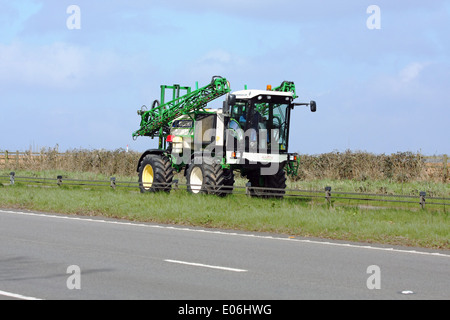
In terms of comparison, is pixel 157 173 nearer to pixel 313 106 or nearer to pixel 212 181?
pixel 212 181

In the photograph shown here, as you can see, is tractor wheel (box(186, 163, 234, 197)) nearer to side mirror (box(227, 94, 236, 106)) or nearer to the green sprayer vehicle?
the green sprayer vehicle

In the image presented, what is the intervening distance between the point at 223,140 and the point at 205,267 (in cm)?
1468

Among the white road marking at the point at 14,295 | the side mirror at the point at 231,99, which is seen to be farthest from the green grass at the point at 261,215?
the white road marking at the point at 14,295

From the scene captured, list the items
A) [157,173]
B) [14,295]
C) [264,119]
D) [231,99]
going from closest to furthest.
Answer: [14,295] → [231,99] → [264,119] → [157,173]

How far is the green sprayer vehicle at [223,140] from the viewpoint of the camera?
82.3 feet

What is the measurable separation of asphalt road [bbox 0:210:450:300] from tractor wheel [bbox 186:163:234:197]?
7.81m

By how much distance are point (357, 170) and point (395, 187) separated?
8001mm

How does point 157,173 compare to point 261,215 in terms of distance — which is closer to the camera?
point 261,215

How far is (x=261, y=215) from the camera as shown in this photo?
19.6 m

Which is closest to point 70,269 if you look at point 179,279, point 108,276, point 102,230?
point 108,276

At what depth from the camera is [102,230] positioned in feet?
58.0

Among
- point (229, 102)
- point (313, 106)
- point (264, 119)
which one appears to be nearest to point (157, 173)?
point (264, 119)

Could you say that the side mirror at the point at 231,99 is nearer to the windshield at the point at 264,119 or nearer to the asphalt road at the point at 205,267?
the windshield at the point at 264,119
